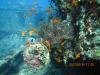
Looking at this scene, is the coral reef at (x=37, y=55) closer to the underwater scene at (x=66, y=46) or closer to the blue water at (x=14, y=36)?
the underwater scene at (x=66, y=46)

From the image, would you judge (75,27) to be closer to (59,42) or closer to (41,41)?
(59,42)

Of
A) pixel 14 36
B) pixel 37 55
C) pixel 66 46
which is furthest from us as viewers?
pixel 14 36

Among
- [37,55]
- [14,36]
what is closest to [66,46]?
[37,55]

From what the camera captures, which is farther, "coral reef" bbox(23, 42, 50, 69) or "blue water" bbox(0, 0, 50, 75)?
"blue water" bbox(0, 0, 50, 75)

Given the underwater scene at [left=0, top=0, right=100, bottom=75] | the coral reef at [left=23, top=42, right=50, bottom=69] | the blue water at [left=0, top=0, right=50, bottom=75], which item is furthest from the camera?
the blue water at [left=0, top=0, right=50, bottom=75]

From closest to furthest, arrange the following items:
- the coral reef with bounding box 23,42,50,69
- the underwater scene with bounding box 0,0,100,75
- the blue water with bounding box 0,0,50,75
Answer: the underwater scene with bounding box 0,0,100,75
the coral reef with bounding box 23,42,50,69
the blue water with bounding box 0,0,50,75

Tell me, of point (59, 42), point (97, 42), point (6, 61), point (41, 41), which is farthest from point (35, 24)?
point (97, 42)

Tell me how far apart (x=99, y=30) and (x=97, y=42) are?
0.35m

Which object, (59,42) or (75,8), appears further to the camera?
(59,42)

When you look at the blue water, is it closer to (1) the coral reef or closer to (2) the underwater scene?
(2) the underwater scene

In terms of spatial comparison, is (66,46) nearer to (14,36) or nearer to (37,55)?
(37,55)

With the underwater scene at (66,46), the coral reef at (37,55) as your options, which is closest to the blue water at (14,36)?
the underwater scene at (66,46)

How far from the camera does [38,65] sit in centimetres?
862

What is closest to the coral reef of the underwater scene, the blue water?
the underwater scene
